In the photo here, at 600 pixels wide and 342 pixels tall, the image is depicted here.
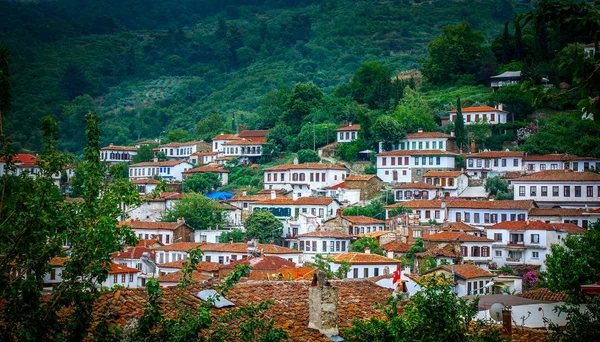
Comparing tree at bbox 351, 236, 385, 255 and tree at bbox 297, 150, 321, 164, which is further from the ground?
tree at bbox 297, 150, 321, 164

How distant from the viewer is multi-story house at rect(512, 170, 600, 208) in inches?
2372

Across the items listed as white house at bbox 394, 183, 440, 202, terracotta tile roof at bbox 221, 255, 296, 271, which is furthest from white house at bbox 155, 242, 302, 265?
white house at bbox 394, 183, 440, 202

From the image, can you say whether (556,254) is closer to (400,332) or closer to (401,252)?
(401,252)

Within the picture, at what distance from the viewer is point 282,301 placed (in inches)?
682

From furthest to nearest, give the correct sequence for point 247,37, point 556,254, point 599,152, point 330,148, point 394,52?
point 247,37 < point 394,52 < point 330,148 < point 599,152 < point 556,254

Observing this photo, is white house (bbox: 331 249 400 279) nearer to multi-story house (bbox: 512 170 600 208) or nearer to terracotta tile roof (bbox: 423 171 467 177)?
multi-story house (bbox: 512 170 600 208)

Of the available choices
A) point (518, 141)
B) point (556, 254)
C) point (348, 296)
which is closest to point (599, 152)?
point (518, 141)

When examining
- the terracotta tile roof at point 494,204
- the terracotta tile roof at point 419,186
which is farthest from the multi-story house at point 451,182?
the terracotta tile roof at point 494,204

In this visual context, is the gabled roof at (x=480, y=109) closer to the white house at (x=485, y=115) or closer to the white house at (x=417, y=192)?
the white house at (x=485, y=115)

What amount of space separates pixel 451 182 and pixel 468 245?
1311 centimetres

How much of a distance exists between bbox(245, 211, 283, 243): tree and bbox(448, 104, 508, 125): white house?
69.9 feet

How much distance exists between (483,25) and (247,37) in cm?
4540

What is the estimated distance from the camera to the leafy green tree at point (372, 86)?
88719 mm

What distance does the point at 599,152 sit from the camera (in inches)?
2559
